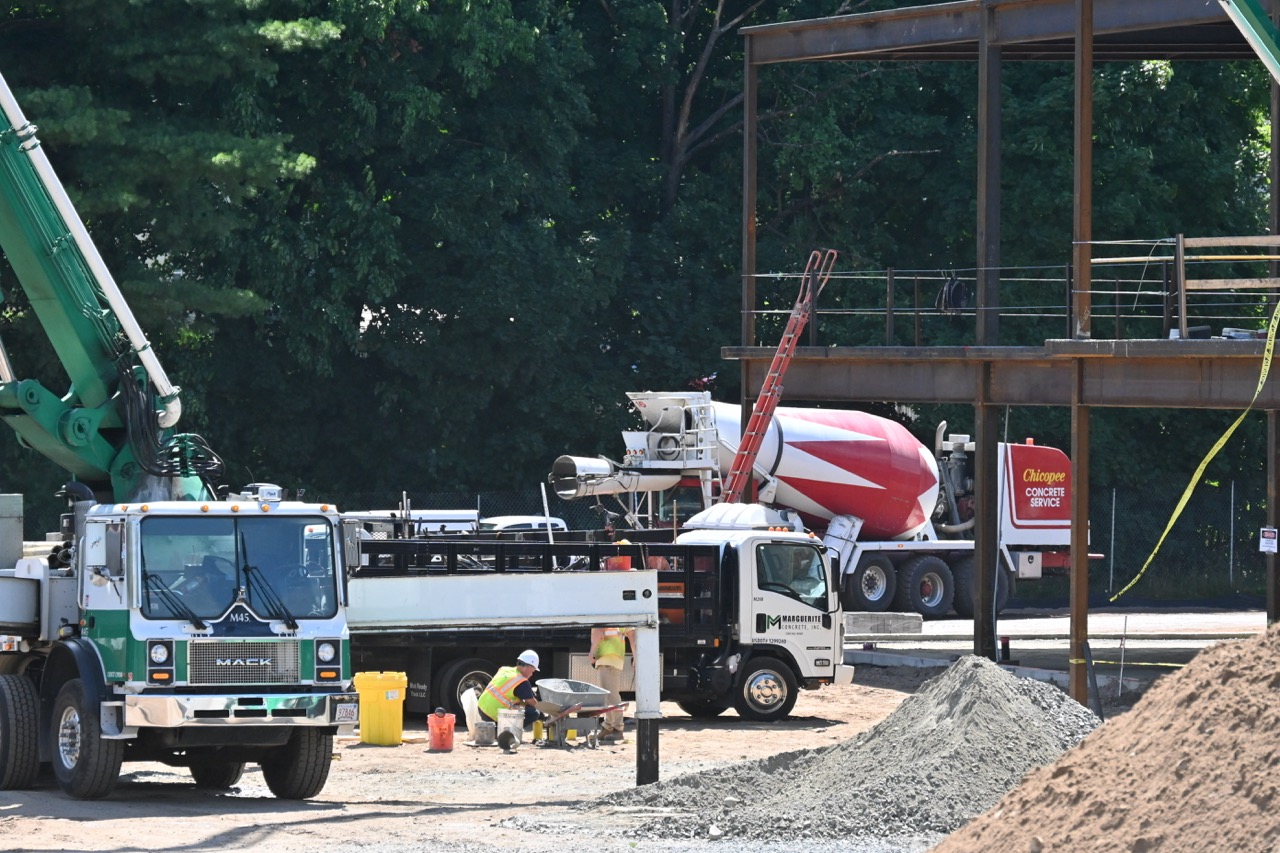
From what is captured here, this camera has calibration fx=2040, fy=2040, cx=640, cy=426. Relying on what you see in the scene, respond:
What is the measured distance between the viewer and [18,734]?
1669 cm

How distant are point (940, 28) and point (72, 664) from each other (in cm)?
1530

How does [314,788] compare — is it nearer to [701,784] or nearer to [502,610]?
[502,610]

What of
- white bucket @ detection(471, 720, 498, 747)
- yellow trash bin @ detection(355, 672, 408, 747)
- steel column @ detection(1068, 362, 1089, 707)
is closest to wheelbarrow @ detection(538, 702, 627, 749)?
white bucket @ detection(471, 720, 498, 747)

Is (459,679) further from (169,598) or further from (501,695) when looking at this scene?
(169,598)

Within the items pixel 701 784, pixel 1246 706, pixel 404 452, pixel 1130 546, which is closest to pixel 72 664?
pixel 701 784

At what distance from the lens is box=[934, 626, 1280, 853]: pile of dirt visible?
1098cm

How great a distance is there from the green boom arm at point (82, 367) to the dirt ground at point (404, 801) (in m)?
2.81

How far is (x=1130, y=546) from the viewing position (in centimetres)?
4369

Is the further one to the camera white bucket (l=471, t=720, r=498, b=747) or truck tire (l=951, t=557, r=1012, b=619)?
truck tire (l=951, t=557, r=1012, b=619)

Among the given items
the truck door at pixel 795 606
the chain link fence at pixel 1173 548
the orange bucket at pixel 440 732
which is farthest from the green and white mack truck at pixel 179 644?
the chain link fence at pixel 1173 548

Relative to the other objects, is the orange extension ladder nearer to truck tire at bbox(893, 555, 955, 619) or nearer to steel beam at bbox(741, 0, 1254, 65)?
steel beam at bbox(741, 0, 1254, 65)

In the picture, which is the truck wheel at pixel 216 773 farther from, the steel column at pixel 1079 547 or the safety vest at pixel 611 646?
the steel column at pixel 1079 547

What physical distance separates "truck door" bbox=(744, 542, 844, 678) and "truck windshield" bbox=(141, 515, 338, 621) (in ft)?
26.3

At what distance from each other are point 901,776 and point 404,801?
4.23m
